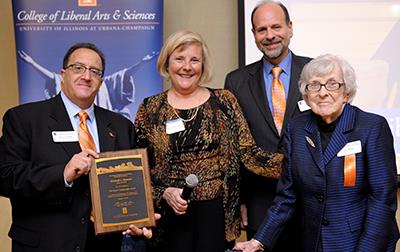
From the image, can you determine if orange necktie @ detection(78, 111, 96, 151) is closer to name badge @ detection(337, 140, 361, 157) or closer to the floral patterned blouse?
the floral patterned blouse

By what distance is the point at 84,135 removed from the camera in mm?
2344

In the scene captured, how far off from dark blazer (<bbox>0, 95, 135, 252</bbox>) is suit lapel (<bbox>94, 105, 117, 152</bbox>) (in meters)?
0.14

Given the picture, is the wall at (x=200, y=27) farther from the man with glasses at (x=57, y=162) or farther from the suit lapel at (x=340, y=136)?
the suit lapel at (x=340, y=136)

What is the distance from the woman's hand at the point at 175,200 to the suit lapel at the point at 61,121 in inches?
20.9

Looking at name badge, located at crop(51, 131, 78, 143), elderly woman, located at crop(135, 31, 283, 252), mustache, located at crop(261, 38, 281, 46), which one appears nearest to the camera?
name badge, located at crop(51, 131, 78, 143)

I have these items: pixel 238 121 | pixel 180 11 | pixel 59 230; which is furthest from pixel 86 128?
pixel 180 11

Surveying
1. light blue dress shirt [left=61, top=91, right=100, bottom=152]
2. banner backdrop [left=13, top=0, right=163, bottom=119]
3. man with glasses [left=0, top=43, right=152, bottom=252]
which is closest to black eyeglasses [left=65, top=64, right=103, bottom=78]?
man with glasses [left=0, top=43, right=152, bottom=252]

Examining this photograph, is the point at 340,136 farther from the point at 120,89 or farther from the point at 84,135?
the point at 120,89

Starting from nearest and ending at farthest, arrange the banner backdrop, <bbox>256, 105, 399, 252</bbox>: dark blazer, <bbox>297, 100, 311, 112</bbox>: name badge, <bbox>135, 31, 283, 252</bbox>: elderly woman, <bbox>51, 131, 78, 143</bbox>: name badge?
<bbox>256, 105, 399, 252</bbox>: dark blazer
<bbox>51, 131, 78, 143</bbox>: name badge
<bbox>135, 31, 283, 252</bbox>: elderly woman
<bbox>297, 100, 311, 112</bbox>: name badge
the banner backdrop

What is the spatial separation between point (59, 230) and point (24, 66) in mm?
2088

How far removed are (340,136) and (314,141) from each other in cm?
13

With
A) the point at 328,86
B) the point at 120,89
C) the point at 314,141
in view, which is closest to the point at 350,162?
the point at 314,141

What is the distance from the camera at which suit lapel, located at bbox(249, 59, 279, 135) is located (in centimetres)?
283

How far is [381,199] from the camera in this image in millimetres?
2074
